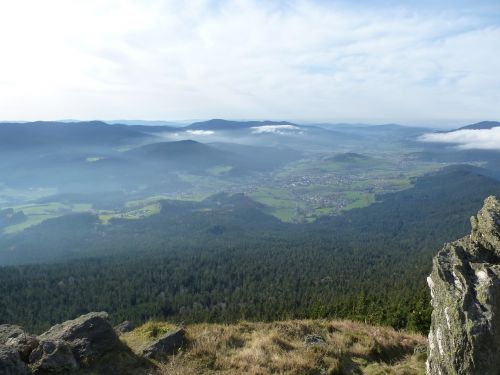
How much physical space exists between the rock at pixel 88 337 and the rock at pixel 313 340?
843cm

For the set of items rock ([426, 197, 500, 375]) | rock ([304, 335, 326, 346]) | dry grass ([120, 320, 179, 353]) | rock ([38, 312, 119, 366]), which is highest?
rock ([426, 197, 500, 375])

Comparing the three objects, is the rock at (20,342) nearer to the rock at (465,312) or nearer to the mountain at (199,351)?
the mountain at (199,351)

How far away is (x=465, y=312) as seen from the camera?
40.2 feet

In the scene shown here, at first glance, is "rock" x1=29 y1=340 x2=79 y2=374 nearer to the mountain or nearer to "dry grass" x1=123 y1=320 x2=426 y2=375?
the mountain

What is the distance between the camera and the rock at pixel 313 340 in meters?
17.9

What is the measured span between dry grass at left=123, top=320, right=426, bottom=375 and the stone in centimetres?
437

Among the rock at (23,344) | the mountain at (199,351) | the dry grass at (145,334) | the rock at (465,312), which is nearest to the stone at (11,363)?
the mountain at (199,351)

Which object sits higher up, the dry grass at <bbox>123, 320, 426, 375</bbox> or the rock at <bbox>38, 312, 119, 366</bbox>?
the rock at <bbox>38, 312, 119, 366</bbox>

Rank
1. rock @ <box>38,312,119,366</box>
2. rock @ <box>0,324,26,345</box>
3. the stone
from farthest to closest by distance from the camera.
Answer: rock @ <box>0,324,26,345</box> → rock @ <box>38,312,119,366</box> → the stone

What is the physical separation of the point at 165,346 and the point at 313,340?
6.98 m

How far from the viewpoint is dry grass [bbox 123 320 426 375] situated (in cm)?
1470

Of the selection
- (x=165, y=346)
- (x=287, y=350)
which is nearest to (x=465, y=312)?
(x=287, y=350)

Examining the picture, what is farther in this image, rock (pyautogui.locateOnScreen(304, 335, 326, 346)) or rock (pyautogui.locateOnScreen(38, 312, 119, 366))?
rock (pyautogui.locateOnScreen(304, 335, 326, 346))

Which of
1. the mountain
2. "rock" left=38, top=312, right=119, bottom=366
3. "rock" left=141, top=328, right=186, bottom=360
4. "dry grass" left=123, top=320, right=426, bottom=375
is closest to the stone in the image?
the mountain
